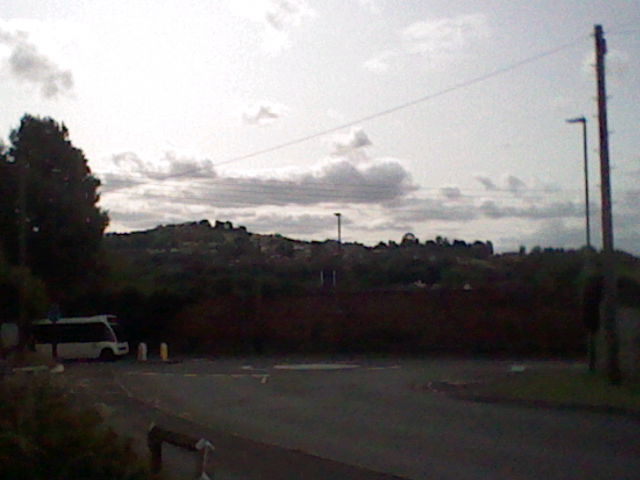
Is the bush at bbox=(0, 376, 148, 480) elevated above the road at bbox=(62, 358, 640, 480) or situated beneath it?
elevated above

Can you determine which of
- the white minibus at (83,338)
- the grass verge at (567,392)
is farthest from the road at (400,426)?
the white minibus at (83,338)

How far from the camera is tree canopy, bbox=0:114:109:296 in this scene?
50.3m

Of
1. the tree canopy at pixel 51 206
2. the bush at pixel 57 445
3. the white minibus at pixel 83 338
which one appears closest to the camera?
the bush at pixel 57 445

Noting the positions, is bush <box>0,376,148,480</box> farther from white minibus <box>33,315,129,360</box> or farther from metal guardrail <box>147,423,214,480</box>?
white minibus <box>33,315,129,360</box>

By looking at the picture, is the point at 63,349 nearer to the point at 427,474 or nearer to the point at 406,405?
the point at 406,405

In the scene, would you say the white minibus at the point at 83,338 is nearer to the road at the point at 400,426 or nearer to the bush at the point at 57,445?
the road at the point at 400,426

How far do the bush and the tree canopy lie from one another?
4374 centimetres

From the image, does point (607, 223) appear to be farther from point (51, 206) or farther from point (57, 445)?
point (51, 206)

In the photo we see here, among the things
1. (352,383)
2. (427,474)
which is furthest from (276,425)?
(352,383)

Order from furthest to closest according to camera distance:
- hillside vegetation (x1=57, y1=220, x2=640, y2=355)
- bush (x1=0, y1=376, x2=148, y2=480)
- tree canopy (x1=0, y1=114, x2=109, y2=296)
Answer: hillside vegetation (x1=57, y1=220, x2=640, y2=355) → tree canopy (x1=0, y1=114, x2=109, y2=296) → bush (x1=0, y1=376, x2=148, y2=480)

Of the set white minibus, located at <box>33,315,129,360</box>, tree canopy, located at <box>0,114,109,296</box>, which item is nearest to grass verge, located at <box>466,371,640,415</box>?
white minibus, located at <box>33,315,129,360</box>

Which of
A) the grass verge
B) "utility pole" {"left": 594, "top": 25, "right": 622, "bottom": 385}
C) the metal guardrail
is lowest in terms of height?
the grass verge

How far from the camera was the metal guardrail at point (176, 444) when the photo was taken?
709 centimetres

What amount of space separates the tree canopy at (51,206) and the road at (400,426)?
18971mm
